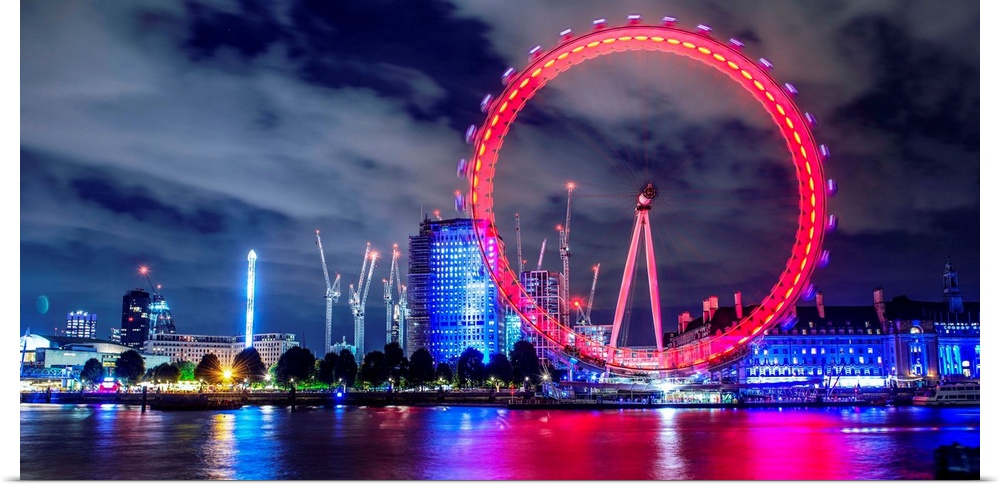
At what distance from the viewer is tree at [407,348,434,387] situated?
79312mm

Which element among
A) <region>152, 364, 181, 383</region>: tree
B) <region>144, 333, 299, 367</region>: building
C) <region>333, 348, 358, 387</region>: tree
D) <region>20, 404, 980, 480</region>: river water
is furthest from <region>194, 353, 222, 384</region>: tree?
<region>144, 333, 299, 367</region>: building

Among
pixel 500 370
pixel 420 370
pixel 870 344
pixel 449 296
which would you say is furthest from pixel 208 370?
pixel 870 344

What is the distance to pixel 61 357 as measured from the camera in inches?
5025

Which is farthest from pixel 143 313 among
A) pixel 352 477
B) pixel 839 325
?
pixel 352 477

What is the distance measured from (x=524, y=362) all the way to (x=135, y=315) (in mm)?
131325

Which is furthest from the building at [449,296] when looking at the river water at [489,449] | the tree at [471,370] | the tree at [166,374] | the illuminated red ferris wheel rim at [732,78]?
the illuminated red ferris wheel rim at [732,78]

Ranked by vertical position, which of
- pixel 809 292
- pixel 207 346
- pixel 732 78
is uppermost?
pixel 732 78

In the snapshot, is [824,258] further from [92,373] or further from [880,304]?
[92,373]

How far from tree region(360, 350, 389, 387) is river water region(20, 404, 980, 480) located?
33219 millimetres

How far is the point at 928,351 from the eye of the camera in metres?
85.1

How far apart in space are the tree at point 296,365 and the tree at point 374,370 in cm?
473

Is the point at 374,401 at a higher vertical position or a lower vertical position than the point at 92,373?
Answer: lower

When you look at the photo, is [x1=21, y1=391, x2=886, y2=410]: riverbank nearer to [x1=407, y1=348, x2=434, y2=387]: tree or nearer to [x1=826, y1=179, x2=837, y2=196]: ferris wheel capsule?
[x1=407, y1=348, x2=434, y2=387]: tree

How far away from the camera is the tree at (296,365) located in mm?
78438
